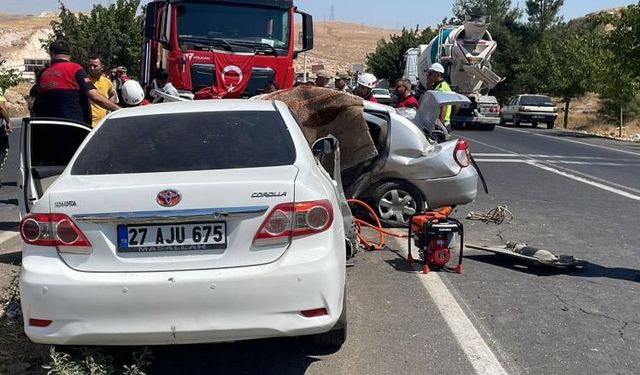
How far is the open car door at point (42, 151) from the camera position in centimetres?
535

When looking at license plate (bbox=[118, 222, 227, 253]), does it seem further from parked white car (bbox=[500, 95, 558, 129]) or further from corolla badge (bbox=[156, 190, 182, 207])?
parked white car (bbox=[500, 95, 558, 129])

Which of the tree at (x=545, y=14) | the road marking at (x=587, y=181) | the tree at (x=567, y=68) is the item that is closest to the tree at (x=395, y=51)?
the tree at (x=545, y=14)

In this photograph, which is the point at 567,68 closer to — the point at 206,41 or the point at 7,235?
the point at 206,41

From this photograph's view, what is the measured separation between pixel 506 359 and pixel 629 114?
37.1 meters

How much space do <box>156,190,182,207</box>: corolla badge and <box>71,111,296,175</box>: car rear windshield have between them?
0.40 m

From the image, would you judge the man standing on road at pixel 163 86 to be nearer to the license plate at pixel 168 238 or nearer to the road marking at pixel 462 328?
the road marking at pixel 462 328

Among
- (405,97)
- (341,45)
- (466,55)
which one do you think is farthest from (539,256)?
(341,45)

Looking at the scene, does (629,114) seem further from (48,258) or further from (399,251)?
(48,258)

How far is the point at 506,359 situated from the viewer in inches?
167

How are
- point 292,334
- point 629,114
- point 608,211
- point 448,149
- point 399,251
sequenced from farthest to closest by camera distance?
point 629,114, point 608,211, point 448,149, point 399,251, point 292,334

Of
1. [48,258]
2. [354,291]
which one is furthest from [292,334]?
[354,291]

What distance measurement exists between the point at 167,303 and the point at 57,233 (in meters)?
0.68

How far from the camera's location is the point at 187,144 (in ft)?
13.8

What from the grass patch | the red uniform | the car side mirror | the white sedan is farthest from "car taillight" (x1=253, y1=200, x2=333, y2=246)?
the red uniform
